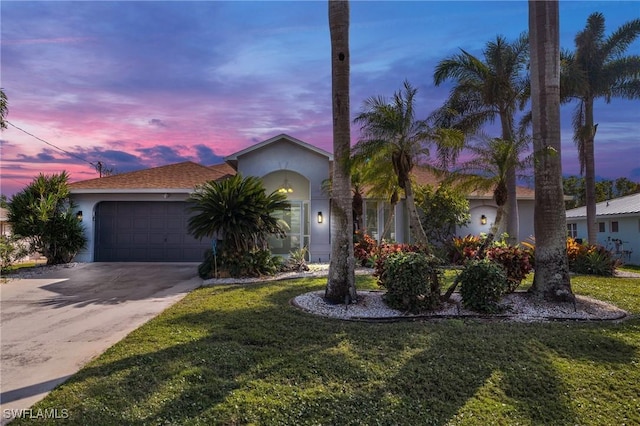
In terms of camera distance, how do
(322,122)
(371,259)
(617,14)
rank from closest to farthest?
1. (371,259)
2. (322,122)
3. (617,14)

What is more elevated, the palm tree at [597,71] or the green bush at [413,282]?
the palm tree at [597,71]

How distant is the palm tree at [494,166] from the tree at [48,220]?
1491cm

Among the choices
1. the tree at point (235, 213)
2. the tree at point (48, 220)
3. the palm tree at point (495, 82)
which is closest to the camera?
the tree at point (235, 213)

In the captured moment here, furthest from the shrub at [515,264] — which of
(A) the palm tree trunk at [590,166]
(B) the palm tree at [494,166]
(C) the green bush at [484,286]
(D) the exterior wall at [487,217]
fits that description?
(A) the palm tree trunk at [590,166]

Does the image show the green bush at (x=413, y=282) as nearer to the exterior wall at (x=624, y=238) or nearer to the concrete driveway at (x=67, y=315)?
the concrete driveway at (x=67, y=315)

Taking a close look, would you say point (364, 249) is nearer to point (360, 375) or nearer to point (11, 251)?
point (360, 375)

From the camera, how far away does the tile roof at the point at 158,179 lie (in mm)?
16469

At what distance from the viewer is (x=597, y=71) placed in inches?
720

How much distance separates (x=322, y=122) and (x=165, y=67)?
6093mm

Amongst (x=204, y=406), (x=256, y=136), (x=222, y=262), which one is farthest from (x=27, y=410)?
(x=256, y=136)

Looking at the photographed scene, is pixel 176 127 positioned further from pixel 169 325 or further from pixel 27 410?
pixel 27 410

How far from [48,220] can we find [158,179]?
4583 mm

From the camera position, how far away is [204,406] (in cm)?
370

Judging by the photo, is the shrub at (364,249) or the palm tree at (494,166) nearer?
the palm tree at (494,166)
